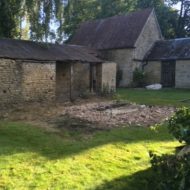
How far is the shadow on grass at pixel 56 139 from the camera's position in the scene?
9180 millimetres

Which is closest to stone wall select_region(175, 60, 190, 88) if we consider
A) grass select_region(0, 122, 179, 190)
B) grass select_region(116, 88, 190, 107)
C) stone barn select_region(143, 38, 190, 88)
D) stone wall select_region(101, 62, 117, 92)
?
stone barn select_region(143, 38, 190, 88)

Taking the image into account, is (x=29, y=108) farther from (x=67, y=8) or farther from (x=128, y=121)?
(x=67, y=8)

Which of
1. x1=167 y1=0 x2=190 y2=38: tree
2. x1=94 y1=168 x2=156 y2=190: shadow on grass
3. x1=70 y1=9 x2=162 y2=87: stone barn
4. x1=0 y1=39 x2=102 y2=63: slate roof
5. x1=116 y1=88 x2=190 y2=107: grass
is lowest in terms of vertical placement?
x1=94 y1=168 x2=156 y2=190: shadow on grass

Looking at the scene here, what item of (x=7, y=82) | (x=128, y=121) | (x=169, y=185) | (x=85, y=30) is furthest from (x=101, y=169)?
(x=85, y=30)

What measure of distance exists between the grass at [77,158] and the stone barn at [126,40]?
74.2ft

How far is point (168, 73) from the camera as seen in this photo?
111 ft

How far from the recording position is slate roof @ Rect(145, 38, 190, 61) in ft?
107

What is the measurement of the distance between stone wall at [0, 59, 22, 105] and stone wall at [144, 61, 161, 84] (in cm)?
1927

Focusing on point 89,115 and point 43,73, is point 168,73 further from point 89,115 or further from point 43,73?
point 89,115

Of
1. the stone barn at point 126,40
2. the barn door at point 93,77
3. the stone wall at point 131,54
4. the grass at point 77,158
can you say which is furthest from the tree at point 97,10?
the grass at point 77,158

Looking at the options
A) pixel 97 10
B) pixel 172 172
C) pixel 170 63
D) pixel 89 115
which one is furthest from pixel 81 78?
pixel 97 10

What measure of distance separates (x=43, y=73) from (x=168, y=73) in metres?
17.6

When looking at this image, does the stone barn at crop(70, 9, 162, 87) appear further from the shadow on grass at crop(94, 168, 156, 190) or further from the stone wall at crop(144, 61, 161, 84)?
the shadow on grass at crop(94, 168, 156, 190)

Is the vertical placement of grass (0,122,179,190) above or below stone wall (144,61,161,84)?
below
